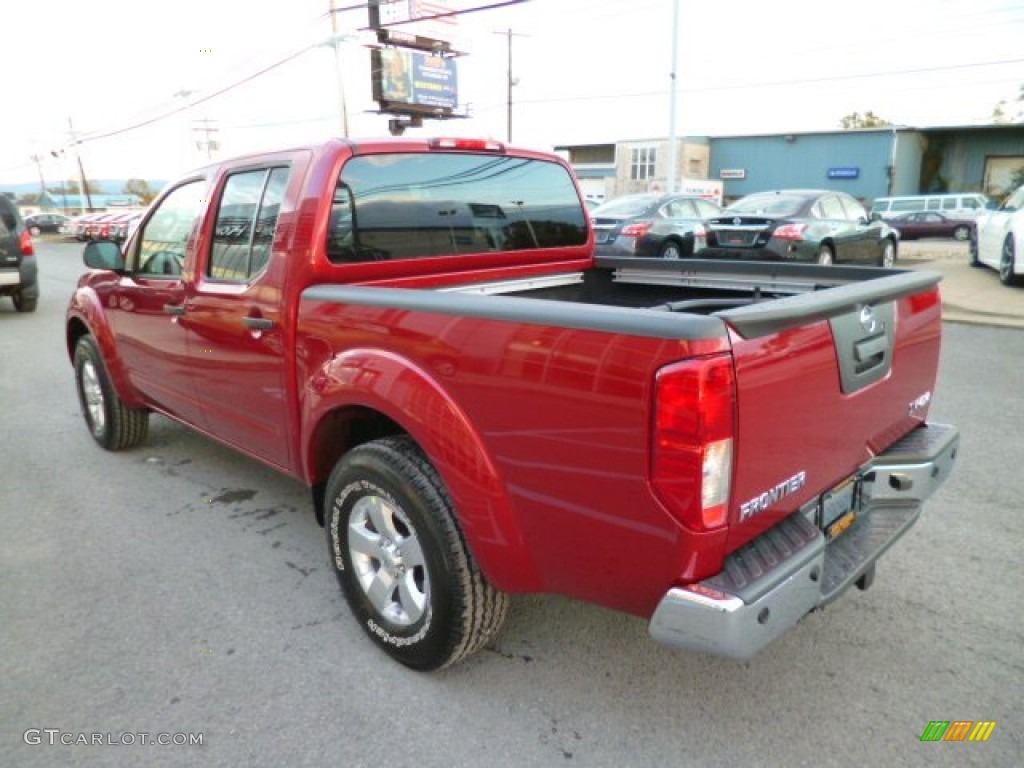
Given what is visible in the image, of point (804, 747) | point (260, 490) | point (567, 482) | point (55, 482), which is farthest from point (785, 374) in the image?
point (55, 482)

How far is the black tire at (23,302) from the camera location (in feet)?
40.7

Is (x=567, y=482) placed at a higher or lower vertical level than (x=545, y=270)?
lower

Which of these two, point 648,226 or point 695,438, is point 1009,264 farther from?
point 695,438

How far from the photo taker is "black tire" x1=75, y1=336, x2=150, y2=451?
16.0ft

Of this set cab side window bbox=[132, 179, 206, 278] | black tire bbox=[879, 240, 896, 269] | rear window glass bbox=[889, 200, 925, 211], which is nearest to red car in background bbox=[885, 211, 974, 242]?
rear window glass bbox=[889, 200, 925, 211]

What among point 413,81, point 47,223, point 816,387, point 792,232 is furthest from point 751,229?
point 413,81

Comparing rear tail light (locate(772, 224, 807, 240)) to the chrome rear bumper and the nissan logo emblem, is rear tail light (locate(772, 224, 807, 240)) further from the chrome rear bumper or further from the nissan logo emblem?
the nissan logo emblem

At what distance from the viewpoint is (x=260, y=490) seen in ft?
14.5

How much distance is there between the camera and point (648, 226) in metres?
12.4

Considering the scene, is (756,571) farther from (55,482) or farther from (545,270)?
(55,482)

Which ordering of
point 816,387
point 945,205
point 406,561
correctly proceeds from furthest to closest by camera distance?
point 945,205 < point 406,561 < point 816,387

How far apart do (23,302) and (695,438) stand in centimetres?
1398

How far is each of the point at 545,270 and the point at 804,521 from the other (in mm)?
2087

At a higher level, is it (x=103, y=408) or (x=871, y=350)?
(x=871, y=350)
